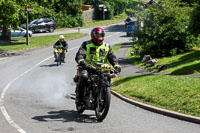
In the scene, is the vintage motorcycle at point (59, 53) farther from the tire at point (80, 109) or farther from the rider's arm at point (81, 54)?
the rider's arm at point (81, 54)

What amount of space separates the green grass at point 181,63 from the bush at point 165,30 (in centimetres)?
90

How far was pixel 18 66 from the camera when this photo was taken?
25359 millimetres

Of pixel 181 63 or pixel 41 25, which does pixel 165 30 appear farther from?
pixel 41 25

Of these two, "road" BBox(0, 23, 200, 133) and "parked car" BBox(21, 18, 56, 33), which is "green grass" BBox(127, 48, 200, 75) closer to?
"road" BBox(0, 23, 200, 133)

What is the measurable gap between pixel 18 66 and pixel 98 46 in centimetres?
1633

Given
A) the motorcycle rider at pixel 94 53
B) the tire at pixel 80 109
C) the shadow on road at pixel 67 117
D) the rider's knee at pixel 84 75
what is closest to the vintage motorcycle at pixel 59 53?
the shadow on road at pixel 67 117

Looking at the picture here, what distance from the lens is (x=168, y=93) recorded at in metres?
11.6

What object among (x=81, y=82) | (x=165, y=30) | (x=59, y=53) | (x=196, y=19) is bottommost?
(x=59, y=53)

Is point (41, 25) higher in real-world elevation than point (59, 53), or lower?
higher

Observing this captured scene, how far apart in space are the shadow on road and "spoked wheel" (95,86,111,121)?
0.21 meters

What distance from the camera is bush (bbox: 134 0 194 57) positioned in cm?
2712

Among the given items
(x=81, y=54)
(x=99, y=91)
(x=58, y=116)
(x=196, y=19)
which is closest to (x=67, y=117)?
(x=58, y=116)

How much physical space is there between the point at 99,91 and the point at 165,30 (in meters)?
18.8

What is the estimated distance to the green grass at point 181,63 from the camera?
63.3 ft
